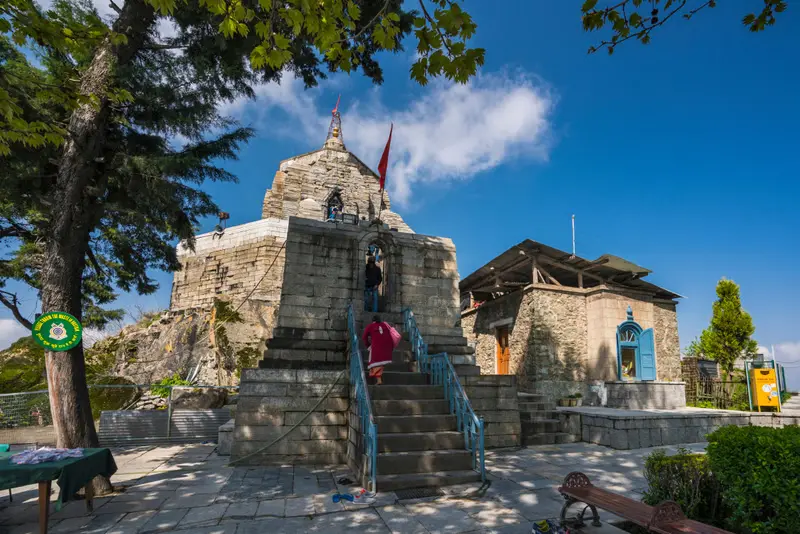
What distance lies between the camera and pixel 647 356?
14422 millimetres

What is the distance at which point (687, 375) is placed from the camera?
51.9ft

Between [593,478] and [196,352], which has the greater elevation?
[196,352]

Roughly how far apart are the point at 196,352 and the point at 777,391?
20.1m

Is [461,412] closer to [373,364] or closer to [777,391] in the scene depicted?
[373,364]

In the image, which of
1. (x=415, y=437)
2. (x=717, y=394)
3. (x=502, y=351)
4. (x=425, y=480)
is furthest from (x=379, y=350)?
(x=717, y=394)

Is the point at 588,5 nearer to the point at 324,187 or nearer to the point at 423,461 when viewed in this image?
the point at 423,461

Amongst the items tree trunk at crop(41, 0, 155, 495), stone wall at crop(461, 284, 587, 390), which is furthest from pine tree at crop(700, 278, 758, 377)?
tree trunk at crop(41, 0, 155, 495)

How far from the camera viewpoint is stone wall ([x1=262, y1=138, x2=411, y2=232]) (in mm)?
25000

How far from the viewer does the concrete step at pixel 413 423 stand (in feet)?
20.8

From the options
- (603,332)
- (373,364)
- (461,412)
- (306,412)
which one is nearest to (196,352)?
(306,412)

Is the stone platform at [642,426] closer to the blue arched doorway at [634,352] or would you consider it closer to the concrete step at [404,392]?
the concrete step at [404,392]

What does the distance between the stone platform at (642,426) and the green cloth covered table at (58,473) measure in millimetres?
8580

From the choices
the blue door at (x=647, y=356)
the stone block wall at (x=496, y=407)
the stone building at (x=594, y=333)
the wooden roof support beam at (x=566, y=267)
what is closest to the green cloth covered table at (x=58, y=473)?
the stone block wall at (x=496, y=407)

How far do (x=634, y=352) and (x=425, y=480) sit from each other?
39.7 feet
